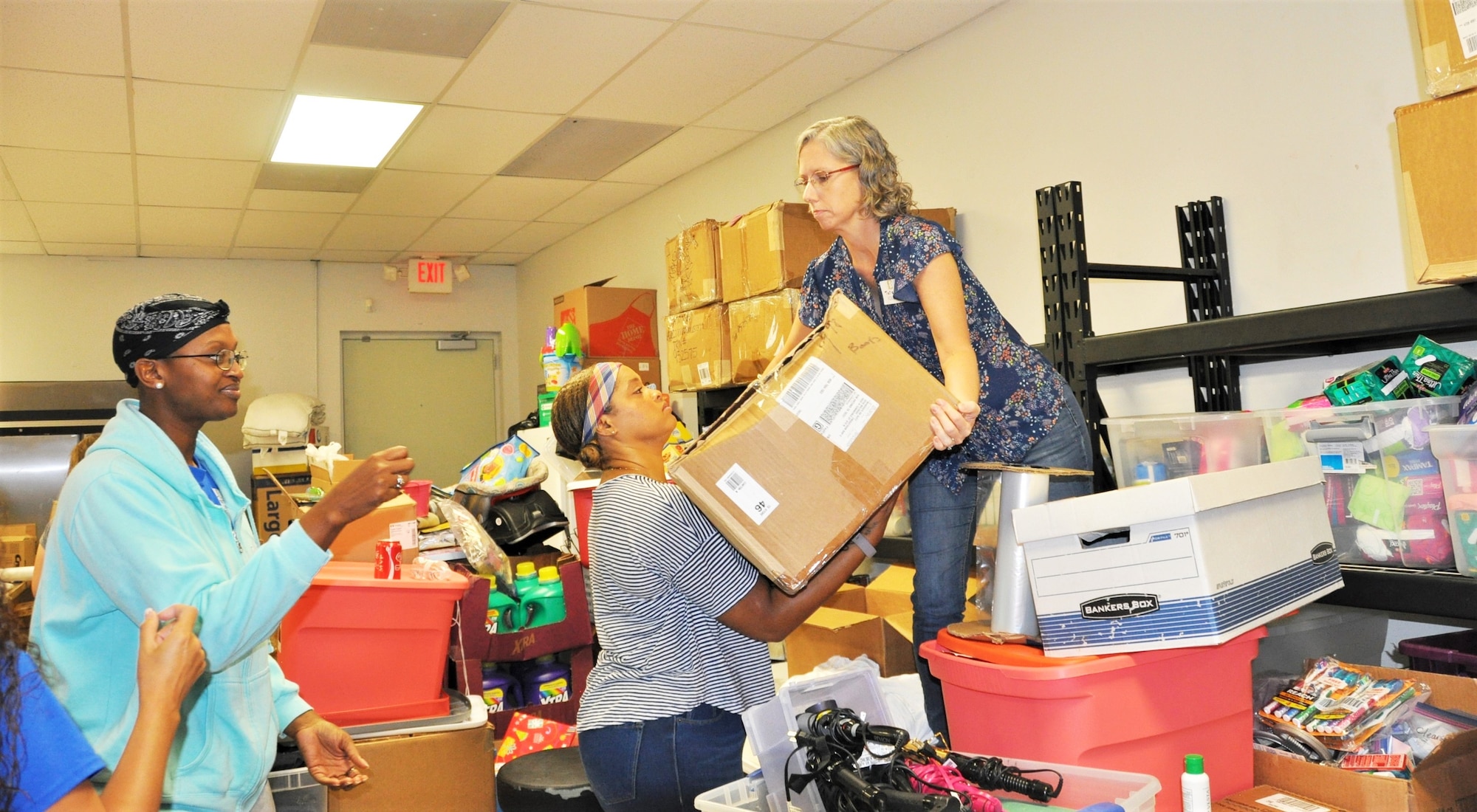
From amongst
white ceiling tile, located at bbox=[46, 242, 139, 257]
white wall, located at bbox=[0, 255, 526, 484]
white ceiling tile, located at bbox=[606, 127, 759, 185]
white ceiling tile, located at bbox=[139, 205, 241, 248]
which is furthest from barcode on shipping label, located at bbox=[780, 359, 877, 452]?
white ceiling tile, located at bbox=[46, 242, 139, 257]

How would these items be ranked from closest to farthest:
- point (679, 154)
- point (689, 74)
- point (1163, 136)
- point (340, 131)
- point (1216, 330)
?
point (1216, 330) → point (1163, 136) → point (689, 74) → point (340, 131) → point (679, 154)

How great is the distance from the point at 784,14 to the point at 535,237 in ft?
13.0

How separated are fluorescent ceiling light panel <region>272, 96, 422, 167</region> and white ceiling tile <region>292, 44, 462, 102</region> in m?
0.12

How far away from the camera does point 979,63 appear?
369 centimetres

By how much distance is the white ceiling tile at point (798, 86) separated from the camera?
402cm

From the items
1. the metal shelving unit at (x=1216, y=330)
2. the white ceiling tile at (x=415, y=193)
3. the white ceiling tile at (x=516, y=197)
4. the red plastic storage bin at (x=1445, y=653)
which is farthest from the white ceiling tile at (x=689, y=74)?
the red plastic storage bin at (x=1445, y=653)

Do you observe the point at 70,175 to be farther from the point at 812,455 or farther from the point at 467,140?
the point at 812,455

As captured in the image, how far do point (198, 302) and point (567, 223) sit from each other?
5.11 metres

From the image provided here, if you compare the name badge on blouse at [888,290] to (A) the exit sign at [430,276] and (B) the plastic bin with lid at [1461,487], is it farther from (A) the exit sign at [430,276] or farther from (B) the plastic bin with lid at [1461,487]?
(A) the exit sign at [430,276]

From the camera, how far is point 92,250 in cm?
671

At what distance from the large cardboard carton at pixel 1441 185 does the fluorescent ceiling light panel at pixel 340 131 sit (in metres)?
3.77

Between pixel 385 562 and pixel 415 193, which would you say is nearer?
pixel 385 562

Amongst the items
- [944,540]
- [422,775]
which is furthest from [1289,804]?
[422,775]

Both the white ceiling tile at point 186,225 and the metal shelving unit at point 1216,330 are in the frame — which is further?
the white ceiling tile at point 186,225
